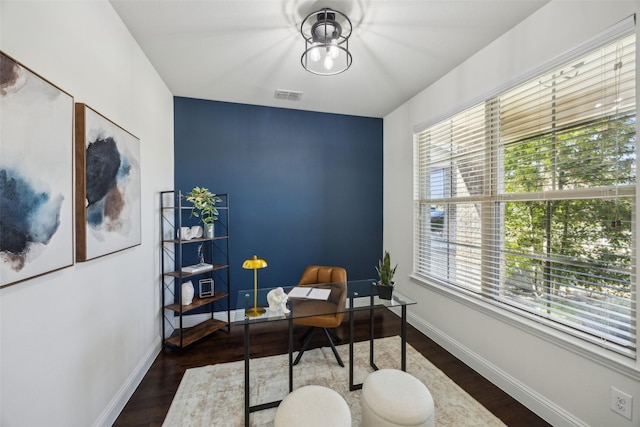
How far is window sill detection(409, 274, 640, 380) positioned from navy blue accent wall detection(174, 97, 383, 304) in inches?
62.0

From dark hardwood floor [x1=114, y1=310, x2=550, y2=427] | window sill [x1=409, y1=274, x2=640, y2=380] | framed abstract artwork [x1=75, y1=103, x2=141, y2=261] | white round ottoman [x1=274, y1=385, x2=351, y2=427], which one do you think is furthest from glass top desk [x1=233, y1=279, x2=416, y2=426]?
framed abstract artwork [x1=75, y1=103, x2=141, y2=261]

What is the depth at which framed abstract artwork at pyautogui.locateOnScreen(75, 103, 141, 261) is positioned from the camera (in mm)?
1392

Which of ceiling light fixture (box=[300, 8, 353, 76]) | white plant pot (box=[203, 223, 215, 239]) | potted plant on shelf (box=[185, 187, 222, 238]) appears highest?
ceiling light fixture (box=[300, 8, 353, 76])

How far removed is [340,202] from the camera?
→ 12.1ft

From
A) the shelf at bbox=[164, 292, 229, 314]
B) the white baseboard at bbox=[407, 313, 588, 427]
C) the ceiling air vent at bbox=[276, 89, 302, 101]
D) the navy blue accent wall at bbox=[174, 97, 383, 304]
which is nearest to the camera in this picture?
the white baseboard at bbox=[407, 313, 588, 427]

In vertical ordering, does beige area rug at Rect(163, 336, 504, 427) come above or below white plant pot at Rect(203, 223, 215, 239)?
below

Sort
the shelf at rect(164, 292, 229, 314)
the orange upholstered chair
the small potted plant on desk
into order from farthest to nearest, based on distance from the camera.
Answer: the shelf at rect(164, 292, 229, 314)
the small potted plant on desk
the orange upholstered chair

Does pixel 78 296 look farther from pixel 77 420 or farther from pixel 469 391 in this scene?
pixel 469 391

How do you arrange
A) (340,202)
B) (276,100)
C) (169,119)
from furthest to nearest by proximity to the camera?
(340,202)
(276,100)
(169,119)

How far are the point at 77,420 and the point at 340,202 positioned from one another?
3.07 meters

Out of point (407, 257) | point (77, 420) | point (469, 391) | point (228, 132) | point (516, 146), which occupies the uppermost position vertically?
point (228, 132)

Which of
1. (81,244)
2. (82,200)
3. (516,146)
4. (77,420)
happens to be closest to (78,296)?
(81,244)

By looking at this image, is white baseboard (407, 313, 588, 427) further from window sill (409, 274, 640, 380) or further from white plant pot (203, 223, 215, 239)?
white plant pot (203, 223, 215, 239)

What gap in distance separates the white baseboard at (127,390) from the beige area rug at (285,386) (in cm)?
34
